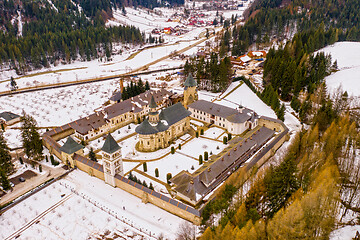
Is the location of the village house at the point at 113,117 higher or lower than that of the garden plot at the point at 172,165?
Answer: higher

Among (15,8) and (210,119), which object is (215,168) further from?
(15,8)

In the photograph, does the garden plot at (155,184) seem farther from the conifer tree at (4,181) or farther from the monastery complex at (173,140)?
the conifer tree at (4,181)

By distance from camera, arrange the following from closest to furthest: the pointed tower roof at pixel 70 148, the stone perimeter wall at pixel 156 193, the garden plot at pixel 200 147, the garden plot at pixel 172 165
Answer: the stone perimeter wall at pixel 156 193 → the garden plot at pixel 172 165 → the pointed tower roof at pixel 70 148 → the garden plot at pixel 200 147

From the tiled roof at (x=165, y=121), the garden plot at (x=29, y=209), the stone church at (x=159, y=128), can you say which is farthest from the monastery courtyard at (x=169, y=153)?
the garden plot at (x=29, y=209)

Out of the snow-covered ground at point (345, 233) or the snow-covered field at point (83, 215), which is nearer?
the snow-covered ground at point (345, 233)

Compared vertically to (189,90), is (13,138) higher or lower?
lower

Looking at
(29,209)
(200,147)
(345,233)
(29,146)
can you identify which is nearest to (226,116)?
(200,147)

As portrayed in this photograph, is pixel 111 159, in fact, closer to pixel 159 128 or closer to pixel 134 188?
pixel 134 188
